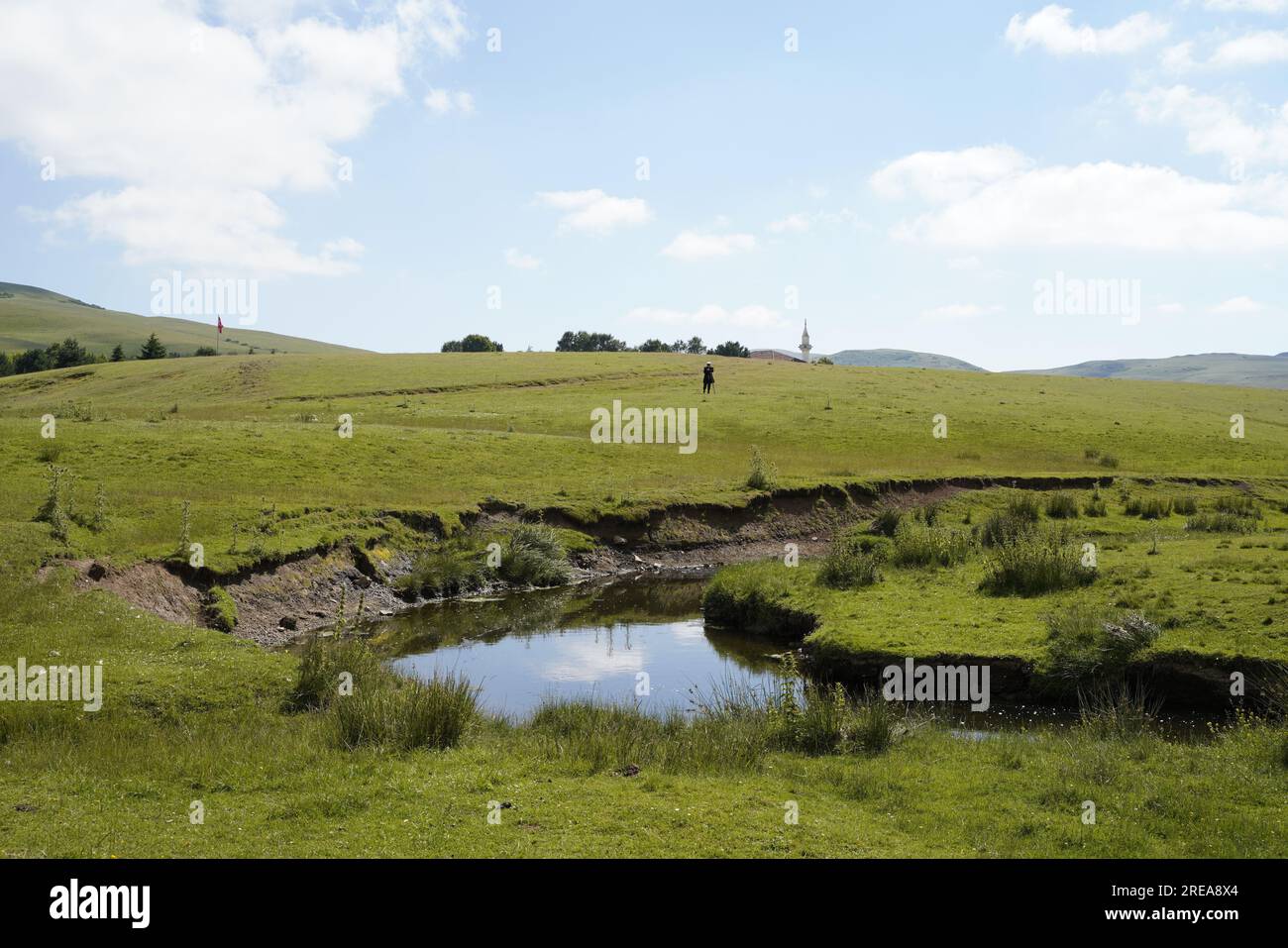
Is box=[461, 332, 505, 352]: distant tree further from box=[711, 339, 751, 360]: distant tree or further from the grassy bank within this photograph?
the grassy bank

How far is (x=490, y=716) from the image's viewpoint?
15281mm

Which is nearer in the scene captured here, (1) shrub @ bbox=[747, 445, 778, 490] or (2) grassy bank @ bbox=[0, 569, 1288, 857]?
(2) grassy bank @ bbox=[0, 569, 1288, 857]

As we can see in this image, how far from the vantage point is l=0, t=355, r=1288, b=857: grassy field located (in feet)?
32.7

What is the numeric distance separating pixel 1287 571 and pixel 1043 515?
16.5 metres

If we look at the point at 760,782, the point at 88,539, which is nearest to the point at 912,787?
the point at 760,782

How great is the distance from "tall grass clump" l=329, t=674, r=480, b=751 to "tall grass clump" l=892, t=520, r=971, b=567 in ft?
60.2

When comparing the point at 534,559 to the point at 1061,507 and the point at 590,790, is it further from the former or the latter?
the point at 590,790

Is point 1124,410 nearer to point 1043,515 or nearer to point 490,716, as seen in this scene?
point 1043,515

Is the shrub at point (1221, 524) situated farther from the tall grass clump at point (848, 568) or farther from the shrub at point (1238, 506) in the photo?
the tall grass clump at point (848, 568)

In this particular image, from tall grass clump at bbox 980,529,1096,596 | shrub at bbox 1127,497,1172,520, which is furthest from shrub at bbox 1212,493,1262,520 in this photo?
tall grass clump at bbox 980,529,1096,596

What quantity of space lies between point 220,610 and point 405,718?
12.5m

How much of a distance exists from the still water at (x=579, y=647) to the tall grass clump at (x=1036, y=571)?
223 inches
